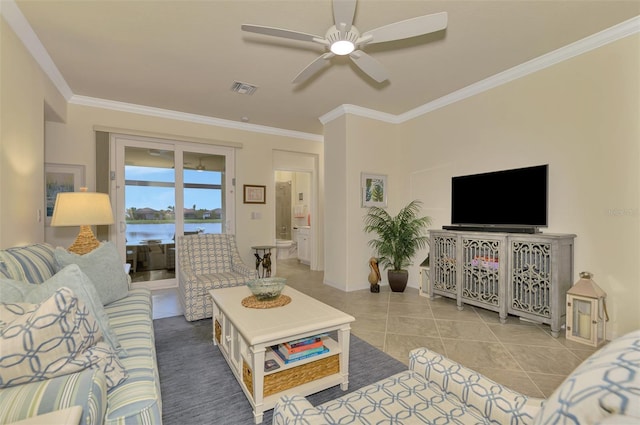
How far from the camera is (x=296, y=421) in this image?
927 mm

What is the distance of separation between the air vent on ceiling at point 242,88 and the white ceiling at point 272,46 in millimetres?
78

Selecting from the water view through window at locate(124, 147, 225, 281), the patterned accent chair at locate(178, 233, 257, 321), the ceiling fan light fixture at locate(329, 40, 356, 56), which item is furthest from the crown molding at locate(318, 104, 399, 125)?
the patterned accent chair at locate(178, 233, 257, 321)

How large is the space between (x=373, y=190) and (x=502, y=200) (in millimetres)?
1809

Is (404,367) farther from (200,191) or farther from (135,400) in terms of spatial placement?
(200,191)

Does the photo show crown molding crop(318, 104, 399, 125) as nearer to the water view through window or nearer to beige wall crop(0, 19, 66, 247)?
the water view through window

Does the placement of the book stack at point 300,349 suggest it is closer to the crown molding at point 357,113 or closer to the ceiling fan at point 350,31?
the ceiling fan at point 350,31

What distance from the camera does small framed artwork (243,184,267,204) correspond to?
5.21 metres

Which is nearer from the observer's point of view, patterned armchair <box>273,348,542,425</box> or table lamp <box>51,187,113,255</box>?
patterned armchair <box>273,348,542,425</box>

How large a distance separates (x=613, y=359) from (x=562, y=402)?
0.43ft

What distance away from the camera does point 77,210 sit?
2.73 metres

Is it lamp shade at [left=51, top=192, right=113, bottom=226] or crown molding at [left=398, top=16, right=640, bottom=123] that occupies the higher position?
crown molding at [left=398, top=16, right=640, bottom=123]

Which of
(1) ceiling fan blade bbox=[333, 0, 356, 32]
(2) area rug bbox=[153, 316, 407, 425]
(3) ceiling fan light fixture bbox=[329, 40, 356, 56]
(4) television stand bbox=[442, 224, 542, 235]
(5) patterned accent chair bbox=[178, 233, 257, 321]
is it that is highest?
(1) ceiling fan blade bbox=[333, 0, 356, 32]

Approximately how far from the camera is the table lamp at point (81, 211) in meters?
2.70

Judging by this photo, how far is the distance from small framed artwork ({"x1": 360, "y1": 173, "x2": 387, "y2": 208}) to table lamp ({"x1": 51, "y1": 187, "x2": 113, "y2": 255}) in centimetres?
327
